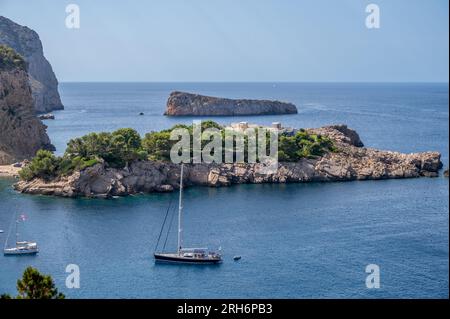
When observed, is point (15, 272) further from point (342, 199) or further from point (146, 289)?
point (342, 199)

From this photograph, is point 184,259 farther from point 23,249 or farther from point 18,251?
point 18,251

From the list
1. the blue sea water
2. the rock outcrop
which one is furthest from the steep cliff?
the rock outcrop

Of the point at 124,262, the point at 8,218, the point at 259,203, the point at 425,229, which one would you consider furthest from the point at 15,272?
the point at 425,229

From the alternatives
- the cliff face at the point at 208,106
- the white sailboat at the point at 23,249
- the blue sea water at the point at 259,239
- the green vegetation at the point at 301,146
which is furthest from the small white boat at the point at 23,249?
the cliff face at the point at 208,106

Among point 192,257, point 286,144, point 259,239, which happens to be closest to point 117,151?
point 286,144
